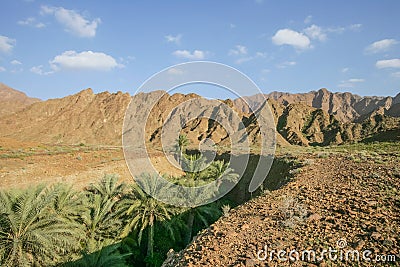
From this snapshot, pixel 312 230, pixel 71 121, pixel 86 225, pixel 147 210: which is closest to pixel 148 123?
pixel 71 121

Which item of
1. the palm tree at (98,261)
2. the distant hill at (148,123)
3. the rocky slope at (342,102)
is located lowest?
the palm tree at (98,261)

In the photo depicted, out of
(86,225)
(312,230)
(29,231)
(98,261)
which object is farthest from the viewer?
(86,225)

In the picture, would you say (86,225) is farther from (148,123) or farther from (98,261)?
A: (148,123)

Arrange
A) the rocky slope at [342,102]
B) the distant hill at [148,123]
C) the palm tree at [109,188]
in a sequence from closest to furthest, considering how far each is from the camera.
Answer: the palm tree at [109,188], the distant hill at [148,123], the rocky slope at [342,102]

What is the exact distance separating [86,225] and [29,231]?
148 inches

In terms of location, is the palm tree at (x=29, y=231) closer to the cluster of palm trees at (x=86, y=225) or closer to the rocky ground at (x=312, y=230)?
the cluster of palm trees at (x=86, y=225)

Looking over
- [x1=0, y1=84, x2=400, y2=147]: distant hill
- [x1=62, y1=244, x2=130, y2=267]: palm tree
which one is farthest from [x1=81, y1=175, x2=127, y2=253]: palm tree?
[x1=0, y1=84, x2=400, y2=147]: distant hill

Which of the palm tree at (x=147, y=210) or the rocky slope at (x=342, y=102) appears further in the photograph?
the rocky slope at (x=342, y=102)

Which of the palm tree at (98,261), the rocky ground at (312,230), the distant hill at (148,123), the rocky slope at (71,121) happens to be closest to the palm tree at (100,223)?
the palm tree at (98,261)

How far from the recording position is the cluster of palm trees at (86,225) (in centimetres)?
881

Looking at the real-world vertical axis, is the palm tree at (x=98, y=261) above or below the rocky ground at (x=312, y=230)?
below

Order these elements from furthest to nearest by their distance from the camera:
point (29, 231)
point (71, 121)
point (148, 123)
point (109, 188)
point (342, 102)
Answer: point (342, 102), point (148, 123), point (71, 121), point (109, 188), point (29, 231)

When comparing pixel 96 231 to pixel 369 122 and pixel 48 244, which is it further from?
pixel 369 122

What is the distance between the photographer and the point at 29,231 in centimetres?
887
